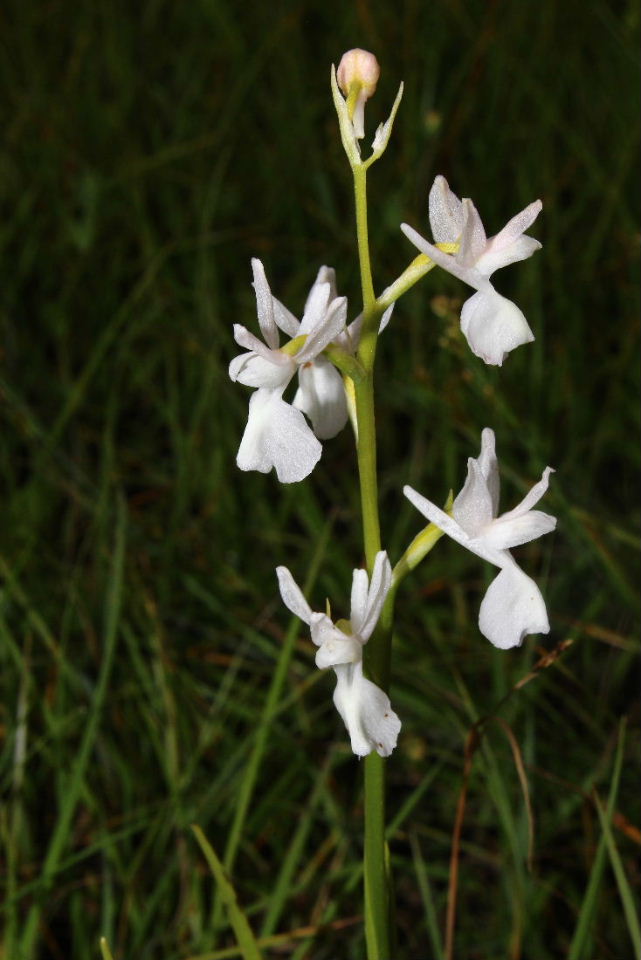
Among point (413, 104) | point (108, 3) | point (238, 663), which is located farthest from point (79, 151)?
point (238, 663)

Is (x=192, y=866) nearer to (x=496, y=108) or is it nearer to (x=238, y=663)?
(x=238, y=663)

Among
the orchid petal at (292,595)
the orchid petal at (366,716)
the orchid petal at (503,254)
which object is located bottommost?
the orchid petal at (366,716)

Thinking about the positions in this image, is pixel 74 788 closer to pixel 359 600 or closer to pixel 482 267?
pixel 359 600

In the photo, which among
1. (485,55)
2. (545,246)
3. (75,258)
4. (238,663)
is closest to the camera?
(238,663)

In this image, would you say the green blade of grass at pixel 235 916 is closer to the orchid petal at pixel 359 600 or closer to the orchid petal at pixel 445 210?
the orchid petal at pixel 359 600

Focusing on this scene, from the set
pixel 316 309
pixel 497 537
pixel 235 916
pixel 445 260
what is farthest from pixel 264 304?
pixel 235 916

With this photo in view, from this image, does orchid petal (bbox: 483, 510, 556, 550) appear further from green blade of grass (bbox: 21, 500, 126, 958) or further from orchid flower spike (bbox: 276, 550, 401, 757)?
green blade of grass (bbox: 21, 500, 126, 958)

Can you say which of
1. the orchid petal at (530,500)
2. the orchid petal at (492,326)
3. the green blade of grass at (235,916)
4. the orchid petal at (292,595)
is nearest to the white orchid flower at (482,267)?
the orchid petal at (492,326)
